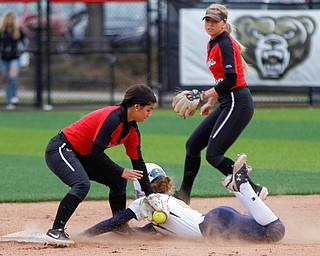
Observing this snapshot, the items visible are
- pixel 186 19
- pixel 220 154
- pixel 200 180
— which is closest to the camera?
pixel 220 154

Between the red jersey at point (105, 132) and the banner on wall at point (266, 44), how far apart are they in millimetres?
11157

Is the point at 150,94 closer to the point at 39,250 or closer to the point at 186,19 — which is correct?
the point at 39,250

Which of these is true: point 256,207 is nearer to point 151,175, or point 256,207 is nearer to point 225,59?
point 151,175

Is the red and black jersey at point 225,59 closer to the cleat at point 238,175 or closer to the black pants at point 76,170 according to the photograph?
the cleat at point 238,175

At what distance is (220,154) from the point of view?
7.56m

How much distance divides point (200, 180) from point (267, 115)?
6.98 meters

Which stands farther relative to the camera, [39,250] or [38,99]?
[38,99]

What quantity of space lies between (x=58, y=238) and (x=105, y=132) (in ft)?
2.92

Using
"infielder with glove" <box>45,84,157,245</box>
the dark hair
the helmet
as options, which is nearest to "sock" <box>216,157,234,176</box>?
the helmet

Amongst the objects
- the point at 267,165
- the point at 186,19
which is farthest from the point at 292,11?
the point at 267,165

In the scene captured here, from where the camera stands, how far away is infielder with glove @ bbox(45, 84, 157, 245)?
253 inches

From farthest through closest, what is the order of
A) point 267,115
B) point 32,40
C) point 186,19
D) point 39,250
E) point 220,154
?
point 32,40 → point 186,19 → point 267,115 → point 220,154 → point 39,250

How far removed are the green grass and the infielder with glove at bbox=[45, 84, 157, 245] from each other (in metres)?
2.37

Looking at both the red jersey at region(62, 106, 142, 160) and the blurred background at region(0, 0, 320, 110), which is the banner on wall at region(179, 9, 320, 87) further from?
the red jersey at region(62, 106, 142, 160)
